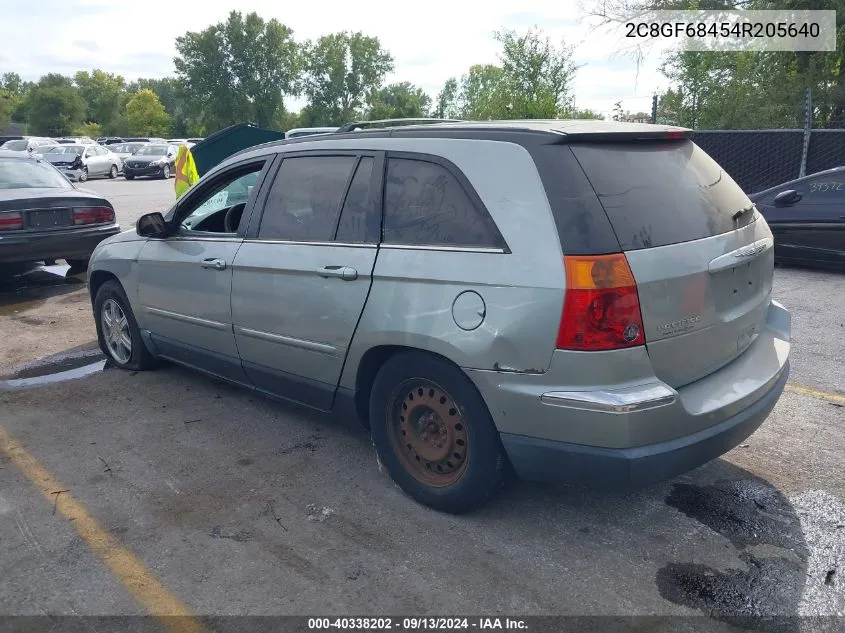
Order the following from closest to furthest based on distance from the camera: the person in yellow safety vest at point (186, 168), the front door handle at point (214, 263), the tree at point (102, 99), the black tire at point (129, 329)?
the front door handle at point (214, 263), the black tire at point (129, 329), the person in yellow safety vest at point (186, 168), the tree at point (102, 99)

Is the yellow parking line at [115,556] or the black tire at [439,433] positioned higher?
the black tire at [439,433]

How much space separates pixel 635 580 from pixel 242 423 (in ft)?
8.77

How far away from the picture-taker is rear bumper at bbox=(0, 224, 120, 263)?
8188 mm

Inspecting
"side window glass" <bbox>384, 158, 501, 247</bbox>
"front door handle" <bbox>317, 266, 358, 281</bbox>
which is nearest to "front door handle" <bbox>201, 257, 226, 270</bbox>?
"front door handle" <bbox>317, 266, 358, 281</bbox>

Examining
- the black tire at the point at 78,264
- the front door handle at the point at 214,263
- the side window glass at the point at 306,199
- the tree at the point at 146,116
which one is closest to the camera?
the side window glass at the point at 306,199

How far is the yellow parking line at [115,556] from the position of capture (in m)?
2.85

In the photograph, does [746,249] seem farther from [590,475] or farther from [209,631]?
[209,631]

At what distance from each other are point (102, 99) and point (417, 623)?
103 metres

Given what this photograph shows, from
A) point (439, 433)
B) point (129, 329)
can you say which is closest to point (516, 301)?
point (439, 433)

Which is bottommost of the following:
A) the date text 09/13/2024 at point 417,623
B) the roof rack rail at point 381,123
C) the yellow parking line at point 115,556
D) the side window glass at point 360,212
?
the date text 09/13/2024 at point 417,623

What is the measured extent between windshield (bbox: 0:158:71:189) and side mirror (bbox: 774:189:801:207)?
29.0 feet

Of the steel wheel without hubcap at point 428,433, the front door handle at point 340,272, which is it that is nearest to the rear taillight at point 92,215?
the front door handle at point 340,272

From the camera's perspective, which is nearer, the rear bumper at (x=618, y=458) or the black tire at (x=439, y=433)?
the rear bumper at (x=618, y=458)

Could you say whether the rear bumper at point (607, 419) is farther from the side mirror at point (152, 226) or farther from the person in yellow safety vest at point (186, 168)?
the person in yellow safety vest at point (186, 168)
